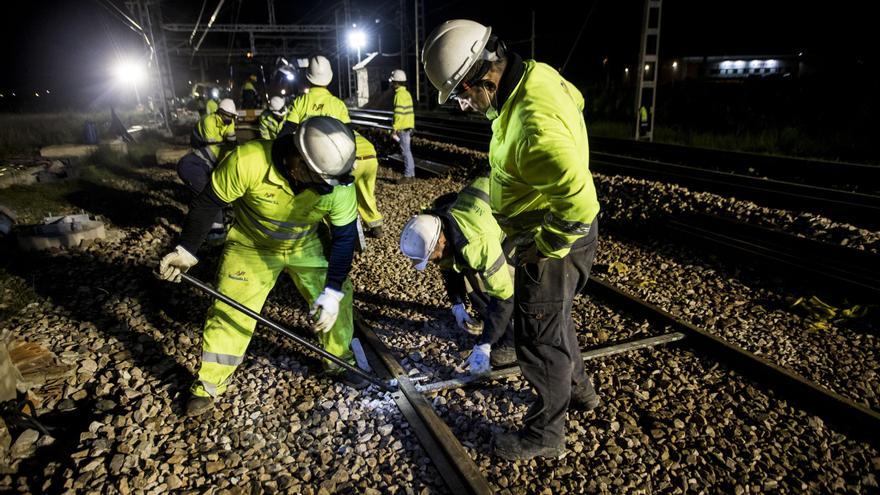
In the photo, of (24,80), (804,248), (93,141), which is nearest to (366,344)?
(804,248)

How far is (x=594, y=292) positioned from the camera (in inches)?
191

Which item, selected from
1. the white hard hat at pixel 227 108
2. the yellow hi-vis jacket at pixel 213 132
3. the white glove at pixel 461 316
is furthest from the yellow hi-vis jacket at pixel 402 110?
the white glove at pixel 461 316

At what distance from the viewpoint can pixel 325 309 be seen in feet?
10.3

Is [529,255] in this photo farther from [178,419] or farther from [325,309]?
[178,419]

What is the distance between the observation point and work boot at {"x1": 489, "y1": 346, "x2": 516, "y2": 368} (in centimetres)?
377

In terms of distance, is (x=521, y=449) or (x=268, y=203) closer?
(x=521, y=449)

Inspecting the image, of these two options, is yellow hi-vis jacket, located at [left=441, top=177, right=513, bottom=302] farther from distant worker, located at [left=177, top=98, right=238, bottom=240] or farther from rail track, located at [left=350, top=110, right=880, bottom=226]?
rail track, located at [left=350, top=110, right=880, bottom=226]

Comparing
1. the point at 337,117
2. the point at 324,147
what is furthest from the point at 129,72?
the point at 324,147

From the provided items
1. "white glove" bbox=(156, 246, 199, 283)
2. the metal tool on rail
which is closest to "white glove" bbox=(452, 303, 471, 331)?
the metal tool on rail

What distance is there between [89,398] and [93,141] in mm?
13848

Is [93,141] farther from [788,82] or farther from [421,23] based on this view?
[788,82]

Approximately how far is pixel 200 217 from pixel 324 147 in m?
0.91

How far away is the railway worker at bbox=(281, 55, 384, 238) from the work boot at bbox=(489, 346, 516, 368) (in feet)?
10.8

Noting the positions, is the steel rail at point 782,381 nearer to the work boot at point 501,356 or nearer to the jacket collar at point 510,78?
the work boot at point 501,356
